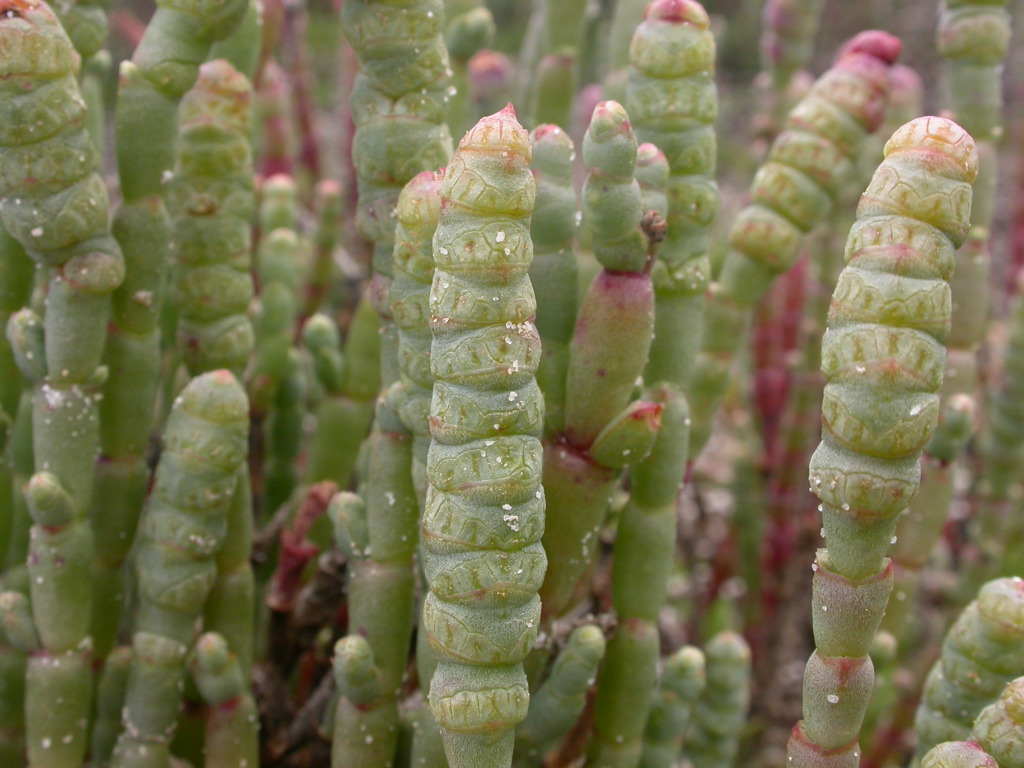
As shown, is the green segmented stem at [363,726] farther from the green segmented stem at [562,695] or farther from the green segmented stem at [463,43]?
the green segmented stem at [463,43]

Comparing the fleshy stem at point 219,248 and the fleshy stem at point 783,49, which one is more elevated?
the fleshy stem at point 783,49

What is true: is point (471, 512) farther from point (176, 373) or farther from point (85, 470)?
point (176, 373)

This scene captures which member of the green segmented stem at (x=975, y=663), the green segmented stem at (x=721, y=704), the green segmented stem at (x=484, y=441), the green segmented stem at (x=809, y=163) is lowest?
the green segmented stem at (x=721, y=704)

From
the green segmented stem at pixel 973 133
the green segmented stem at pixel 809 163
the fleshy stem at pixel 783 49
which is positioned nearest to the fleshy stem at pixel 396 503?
the green segmented stem at pixel 809 163

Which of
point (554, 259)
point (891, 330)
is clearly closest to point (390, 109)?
point (554, 259)

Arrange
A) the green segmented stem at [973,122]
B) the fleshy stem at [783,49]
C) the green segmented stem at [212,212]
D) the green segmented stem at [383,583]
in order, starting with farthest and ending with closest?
the fleshy stem at [783,49] < the green segmented stem at [973,122] < the green segmented stem at [212,212] < the green segmented stem at [383,583]

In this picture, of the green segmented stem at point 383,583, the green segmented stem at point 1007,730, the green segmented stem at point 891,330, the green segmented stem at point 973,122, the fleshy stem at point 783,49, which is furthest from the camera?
the fleshy stem at point 783,49
